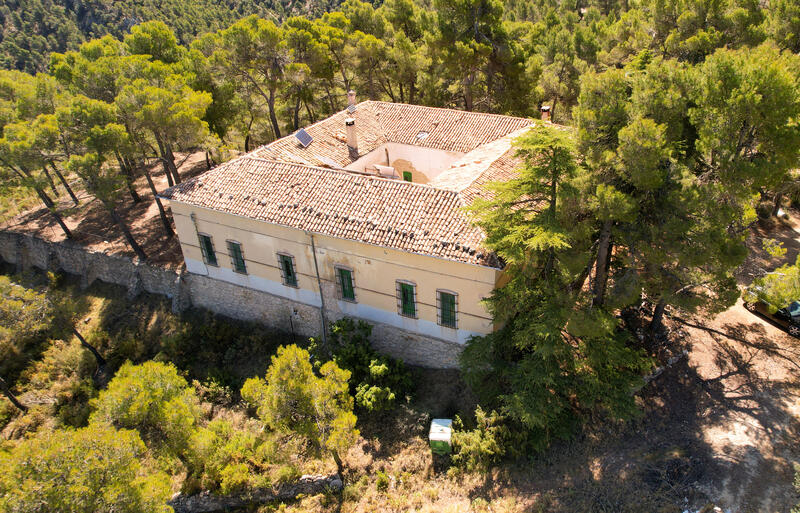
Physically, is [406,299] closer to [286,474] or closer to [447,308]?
[447,308]

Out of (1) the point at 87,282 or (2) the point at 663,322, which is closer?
(2) the point at 663,322

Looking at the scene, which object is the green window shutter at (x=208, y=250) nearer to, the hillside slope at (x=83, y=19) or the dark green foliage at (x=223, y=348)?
the dark green foliage at (x=223, y=348)

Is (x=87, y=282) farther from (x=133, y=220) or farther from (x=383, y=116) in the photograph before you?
(x=383, y=116)

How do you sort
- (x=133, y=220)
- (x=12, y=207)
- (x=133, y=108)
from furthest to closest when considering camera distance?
1. (x=12, y=207)
2. (x=133, y=220)
3. (x=133, y=108)

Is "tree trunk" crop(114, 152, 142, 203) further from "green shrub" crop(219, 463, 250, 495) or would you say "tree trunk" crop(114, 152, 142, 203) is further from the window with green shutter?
the window with green shutter

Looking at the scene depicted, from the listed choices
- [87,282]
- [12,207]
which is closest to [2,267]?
[12,207]

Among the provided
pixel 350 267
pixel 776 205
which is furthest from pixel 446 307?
pixel 776 205

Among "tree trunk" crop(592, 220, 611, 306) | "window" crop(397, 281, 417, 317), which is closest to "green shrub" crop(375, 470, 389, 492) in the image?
"window" crop(397, 281, 417, 317)
